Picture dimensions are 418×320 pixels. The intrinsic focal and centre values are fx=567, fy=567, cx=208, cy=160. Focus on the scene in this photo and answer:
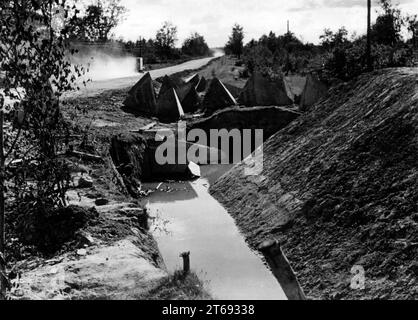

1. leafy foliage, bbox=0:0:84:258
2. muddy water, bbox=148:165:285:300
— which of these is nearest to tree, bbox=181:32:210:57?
muddy water, bbox=148:165:285:300

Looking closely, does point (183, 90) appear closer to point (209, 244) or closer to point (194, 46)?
point (209, 244)

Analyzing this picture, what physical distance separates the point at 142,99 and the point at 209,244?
657 inches

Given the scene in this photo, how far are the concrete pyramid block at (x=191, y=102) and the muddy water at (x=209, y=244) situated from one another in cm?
1189

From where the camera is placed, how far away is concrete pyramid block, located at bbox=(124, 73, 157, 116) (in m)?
29.3

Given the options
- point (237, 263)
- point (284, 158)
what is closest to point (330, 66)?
point (284, 158)

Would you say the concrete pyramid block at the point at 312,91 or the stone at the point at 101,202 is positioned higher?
the concrete pyramid block at the point at 312,91

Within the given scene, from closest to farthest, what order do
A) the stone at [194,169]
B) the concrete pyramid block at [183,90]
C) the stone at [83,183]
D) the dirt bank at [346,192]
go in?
the dirt bank at [346,192] → the stone at [83,183] → the stone at [194,169] → the concrete pyramid block at [183,90]

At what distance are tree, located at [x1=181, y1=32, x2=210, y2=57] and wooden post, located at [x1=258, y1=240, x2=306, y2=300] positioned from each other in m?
66.0

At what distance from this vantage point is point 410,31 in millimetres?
49188

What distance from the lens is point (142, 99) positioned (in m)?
29.6

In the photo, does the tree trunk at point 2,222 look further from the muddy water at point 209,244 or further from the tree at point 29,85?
the muddy water at point 209,244

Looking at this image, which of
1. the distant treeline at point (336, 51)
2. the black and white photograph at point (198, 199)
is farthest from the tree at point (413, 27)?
the black and white photograph at point (198, 199)

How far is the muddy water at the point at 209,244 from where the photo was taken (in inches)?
447
